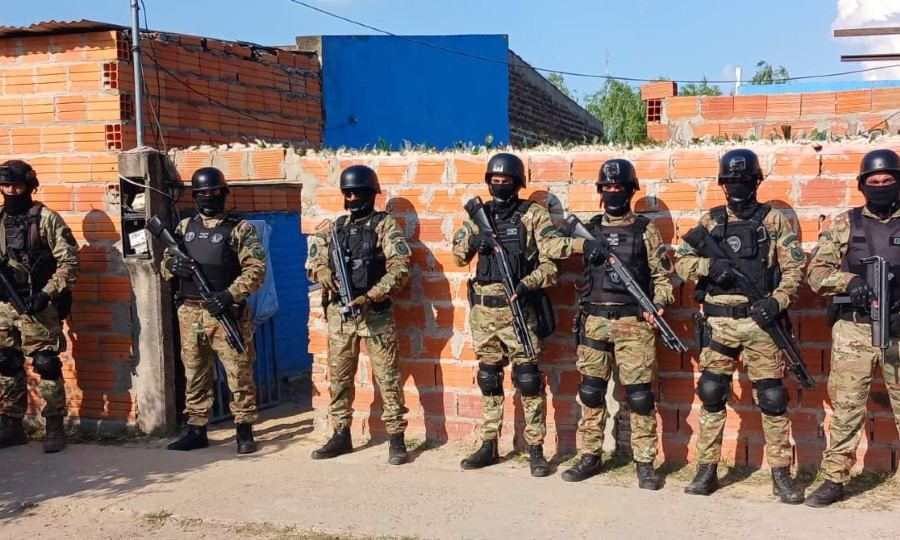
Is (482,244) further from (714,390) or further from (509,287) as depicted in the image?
(714,390)

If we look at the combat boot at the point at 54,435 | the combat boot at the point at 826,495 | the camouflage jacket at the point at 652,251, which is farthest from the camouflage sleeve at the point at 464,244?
the combat boot at the point at 54,435

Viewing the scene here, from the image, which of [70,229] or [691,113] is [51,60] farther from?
[691,113]

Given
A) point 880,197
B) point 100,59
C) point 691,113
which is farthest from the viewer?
point 691,113

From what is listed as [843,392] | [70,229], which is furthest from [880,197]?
[70,229]

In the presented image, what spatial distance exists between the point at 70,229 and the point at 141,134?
999 millimetres

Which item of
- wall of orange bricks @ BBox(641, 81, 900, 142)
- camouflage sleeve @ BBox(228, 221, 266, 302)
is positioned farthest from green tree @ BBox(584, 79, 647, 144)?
camouflage sleeve @ BBox(228, 221, 266, 302)

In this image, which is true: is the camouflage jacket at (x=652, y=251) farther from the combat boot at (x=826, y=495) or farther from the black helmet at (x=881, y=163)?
the combat boot at (x=826, y=495)

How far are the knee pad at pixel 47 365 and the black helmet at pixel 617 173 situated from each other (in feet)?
14.7

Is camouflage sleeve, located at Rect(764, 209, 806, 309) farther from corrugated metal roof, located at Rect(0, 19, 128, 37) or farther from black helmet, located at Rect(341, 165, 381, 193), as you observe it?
corrugated metal roof, located at Rect(0, 19, 128, 37)

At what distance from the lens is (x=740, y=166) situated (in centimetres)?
525

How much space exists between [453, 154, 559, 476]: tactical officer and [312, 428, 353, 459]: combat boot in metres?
0.98

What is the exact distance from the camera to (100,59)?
7.02m

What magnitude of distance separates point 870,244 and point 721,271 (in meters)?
0.85

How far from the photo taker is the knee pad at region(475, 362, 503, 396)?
600 centimetres
